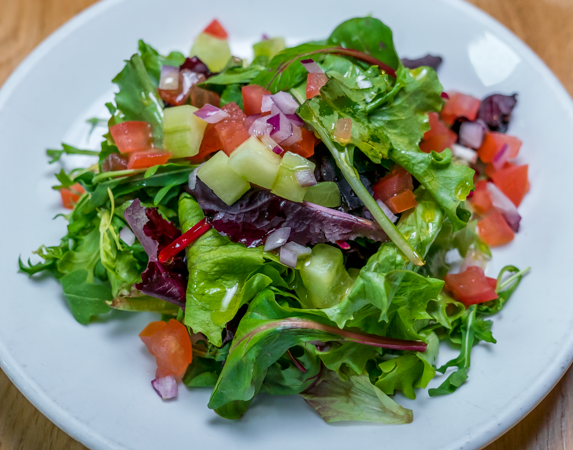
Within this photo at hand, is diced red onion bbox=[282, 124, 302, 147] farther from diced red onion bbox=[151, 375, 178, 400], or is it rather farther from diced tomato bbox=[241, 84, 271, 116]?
diced red onion bbox=[151, 375, 178, 400]

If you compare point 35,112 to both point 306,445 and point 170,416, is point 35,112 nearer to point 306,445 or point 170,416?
point 170,416

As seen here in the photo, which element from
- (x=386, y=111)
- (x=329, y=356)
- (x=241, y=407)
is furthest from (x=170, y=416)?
(x=386, y=111)

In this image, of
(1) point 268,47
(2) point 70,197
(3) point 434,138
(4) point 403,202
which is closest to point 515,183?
(3) point 434,138

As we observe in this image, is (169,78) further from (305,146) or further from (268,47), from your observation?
(305,146)

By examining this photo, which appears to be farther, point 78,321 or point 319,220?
point 78,321

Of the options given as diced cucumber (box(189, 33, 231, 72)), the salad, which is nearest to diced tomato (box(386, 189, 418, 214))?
the salad
